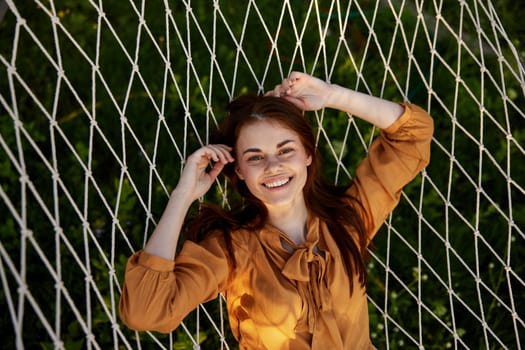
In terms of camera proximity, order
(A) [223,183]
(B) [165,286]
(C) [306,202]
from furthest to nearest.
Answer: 1. (A) [223,183]
2. (C) [306,202]
3. (B) [165,286]

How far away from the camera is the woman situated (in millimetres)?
1333

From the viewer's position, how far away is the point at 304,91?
150cm

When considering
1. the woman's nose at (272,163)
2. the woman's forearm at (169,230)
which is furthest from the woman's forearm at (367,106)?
the woman's forearm at (169,230)

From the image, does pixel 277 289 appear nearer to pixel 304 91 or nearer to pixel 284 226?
pixel 284 226

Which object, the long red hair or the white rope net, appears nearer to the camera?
the long red hair

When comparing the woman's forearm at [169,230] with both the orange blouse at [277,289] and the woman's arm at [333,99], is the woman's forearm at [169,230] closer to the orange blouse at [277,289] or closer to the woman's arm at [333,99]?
the orange blouse at [277,289]

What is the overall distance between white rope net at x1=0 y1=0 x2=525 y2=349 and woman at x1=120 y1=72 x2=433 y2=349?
0.16 m

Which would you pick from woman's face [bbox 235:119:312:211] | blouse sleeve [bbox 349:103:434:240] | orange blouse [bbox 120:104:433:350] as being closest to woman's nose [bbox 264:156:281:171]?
woman's face [bbox 235:119:312:211]

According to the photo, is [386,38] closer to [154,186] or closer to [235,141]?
[154,186]

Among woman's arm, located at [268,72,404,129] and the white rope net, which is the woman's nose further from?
the white rope net

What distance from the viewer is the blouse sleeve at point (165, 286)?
48.8 inches

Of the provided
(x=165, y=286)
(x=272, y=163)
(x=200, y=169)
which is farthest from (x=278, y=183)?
(x=165, y=286)

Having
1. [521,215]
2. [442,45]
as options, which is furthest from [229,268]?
[442,45]

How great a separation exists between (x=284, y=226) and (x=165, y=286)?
0.93 feet
